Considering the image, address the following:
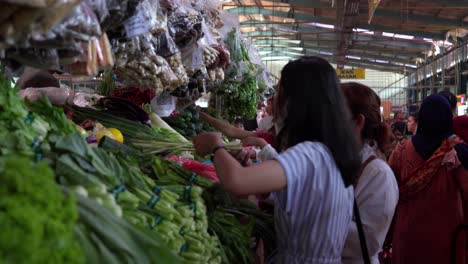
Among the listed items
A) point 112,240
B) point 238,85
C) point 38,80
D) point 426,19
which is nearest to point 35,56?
point 112,240

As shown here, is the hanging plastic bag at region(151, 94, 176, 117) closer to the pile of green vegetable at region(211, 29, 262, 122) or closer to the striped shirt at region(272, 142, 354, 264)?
the pile of green vegetable at region(211, 29, 262, 122)

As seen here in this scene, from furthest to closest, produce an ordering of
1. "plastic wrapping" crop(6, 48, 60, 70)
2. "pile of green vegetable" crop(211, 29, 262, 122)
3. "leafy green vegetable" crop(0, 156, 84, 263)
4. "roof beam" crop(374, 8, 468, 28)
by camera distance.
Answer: "roof beam" crop(374, 8, 468, 28)
"pile of green vegetable" crop(211, 29, 262, 122)
"plastic wrapping" crop(6, 48, 60, 70)
"leafy green vegetable" crop(0, 156, 84, 263)

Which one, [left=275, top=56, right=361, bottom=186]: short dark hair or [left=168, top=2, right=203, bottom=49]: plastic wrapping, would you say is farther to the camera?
[left=168, top=2, right=203, bottom=49]: plastic wrapping

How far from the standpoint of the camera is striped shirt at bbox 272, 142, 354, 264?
193cm

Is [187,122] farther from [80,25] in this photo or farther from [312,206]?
[80,25]

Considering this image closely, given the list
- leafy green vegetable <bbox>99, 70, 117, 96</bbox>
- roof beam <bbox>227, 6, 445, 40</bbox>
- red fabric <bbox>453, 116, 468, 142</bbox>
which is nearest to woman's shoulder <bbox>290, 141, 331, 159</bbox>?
leafy green vegetable <bbox>99, 70, 117, 96</bbox>

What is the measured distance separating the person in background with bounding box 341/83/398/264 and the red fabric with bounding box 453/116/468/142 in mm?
1583

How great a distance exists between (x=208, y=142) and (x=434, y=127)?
7.92ft

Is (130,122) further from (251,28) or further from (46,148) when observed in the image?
(251,28)

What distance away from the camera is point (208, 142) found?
2.10m

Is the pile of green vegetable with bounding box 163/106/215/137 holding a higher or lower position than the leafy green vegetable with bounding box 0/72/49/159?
lower

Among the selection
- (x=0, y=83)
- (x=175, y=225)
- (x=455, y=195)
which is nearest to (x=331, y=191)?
(x=175, y=225)

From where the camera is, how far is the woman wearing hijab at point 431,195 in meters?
3.78

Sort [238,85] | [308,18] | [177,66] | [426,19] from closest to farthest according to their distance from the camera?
1. [177,66]
2. [238,85]
3. [426,19]
4. [308,18]
